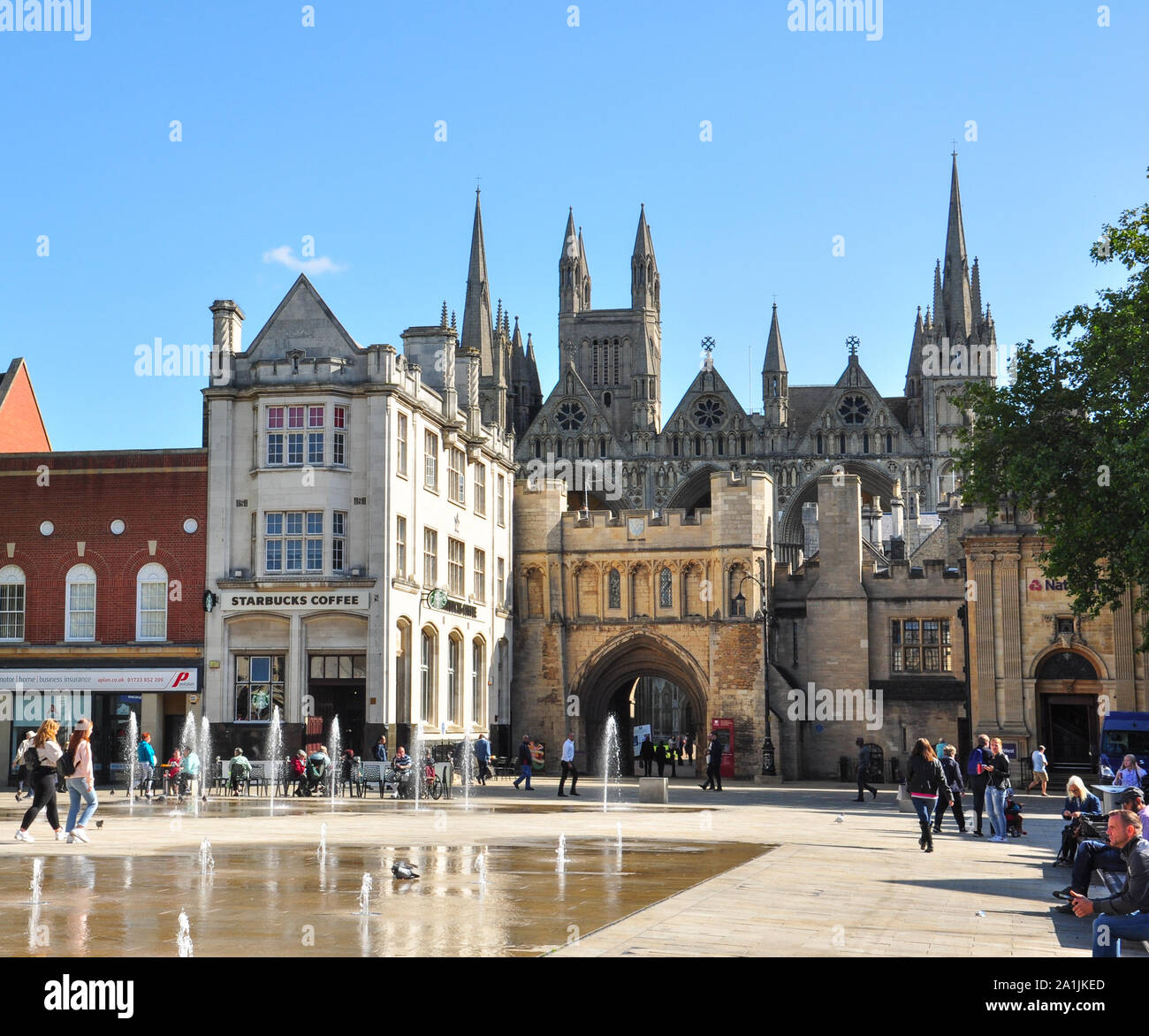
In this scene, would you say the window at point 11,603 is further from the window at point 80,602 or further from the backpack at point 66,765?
the backpack at point 66,765

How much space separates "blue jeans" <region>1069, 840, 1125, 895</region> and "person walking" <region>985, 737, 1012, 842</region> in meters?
11.0

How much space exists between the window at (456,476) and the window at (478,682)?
15.8ft

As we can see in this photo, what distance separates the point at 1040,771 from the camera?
3412 cm

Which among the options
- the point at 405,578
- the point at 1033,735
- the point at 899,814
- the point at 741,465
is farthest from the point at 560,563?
the point at 741,465

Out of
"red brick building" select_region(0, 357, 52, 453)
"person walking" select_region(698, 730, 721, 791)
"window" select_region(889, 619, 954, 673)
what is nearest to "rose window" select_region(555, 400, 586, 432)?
"red brick building" select_region(0, 357, 52, 453)

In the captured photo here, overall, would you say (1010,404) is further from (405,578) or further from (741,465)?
(741,465)

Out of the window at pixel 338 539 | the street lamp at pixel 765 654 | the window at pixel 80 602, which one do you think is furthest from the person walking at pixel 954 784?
the window at pixel 80 602

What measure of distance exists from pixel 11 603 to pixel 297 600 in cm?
912

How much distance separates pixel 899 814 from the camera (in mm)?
29625

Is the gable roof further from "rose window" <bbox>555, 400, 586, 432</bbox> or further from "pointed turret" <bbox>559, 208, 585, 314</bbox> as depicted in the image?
"pointed turret" <bbox>559, 208, 585, 314</bbox>

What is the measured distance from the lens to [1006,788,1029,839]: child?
902 inches

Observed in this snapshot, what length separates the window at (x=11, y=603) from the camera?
4034 centimetres

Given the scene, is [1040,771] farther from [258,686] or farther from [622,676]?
[258,686]
